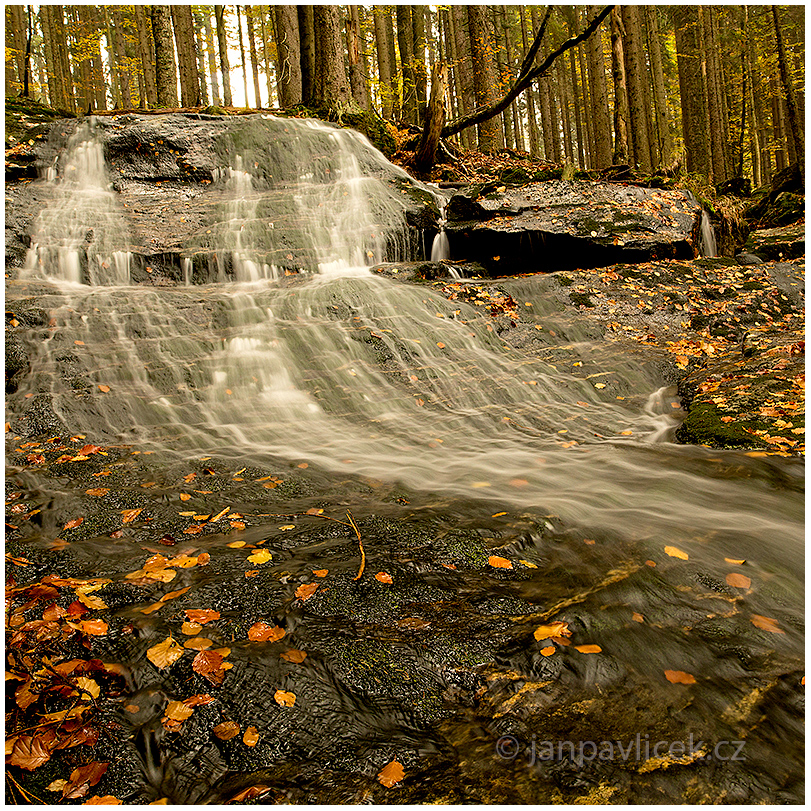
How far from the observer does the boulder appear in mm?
8516

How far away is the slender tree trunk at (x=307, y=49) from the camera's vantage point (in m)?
11.9

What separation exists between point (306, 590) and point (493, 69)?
47.1 ft

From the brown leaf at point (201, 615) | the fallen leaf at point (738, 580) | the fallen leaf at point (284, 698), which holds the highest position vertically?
the brown leaf at point (201, 615)

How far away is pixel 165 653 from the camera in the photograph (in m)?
2.15

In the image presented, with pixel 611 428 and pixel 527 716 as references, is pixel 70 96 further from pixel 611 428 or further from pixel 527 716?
pixel 527 716

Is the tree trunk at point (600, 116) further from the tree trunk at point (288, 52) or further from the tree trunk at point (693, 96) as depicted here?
the tree trunk at point (288, 52)

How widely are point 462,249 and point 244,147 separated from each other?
16.7 ft

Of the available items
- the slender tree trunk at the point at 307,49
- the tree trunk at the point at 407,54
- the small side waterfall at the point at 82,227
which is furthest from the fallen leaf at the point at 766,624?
the tree trunk at the point at 407,54

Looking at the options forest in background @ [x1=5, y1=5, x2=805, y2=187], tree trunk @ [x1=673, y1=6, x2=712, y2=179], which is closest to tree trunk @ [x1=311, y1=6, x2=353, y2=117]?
forest in background @ [x1=5, y1=5, x2=805, y2=187]

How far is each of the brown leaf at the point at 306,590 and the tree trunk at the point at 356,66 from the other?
13.2 meters

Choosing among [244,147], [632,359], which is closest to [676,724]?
[632,359]

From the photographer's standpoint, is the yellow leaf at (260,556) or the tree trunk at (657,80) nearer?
the yellow leaf at (260,556)

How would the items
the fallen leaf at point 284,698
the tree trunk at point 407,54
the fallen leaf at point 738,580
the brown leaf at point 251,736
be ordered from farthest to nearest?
1. the tree trunk at point 407,54
2. the fallen leaf at point 738,580
3. the fallen leaf at point 284,698
4. the brown leaf at point 251,736

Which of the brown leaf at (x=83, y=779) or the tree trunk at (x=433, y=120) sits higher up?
the tree trunk at (x=433, y=120)
